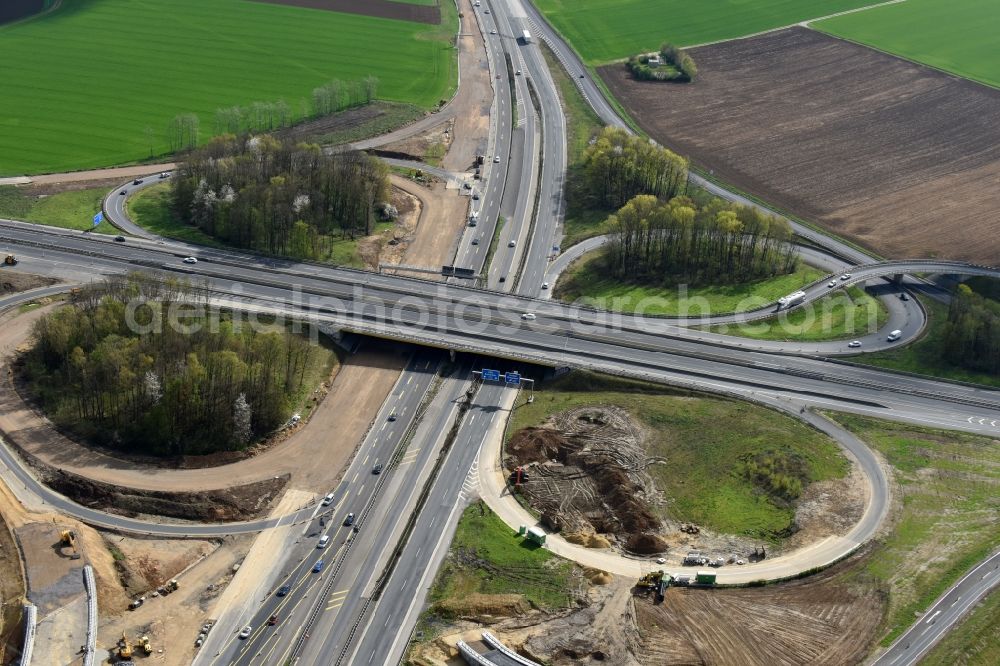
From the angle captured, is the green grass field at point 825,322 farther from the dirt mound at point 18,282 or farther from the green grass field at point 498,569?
the dirt mound at point 18,282

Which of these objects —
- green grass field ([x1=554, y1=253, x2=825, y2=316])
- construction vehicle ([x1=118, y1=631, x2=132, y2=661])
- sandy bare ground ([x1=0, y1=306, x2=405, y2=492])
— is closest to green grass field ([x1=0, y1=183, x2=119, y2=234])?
sandy bare ground ([x1=0, y1=306, x2=405, y2=492])

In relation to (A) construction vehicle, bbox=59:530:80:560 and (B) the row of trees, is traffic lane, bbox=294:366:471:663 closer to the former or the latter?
(A) construction vehicle, bbox=59:530:80:560

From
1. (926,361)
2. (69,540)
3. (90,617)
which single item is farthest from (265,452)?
(926,361)

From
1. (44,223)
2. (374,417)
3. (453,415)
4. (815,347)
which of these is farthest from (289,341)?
(815,347)

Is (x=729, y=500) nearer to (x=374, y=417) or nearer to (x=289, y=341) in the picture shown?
(x=374, y=417)

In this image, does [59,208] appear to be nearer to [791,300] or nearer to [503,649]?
[503,649]

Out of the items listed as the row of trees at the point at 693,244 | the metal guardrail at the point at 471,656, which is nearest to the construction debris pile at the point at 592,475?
the metal guardrail at the point at 471,656
